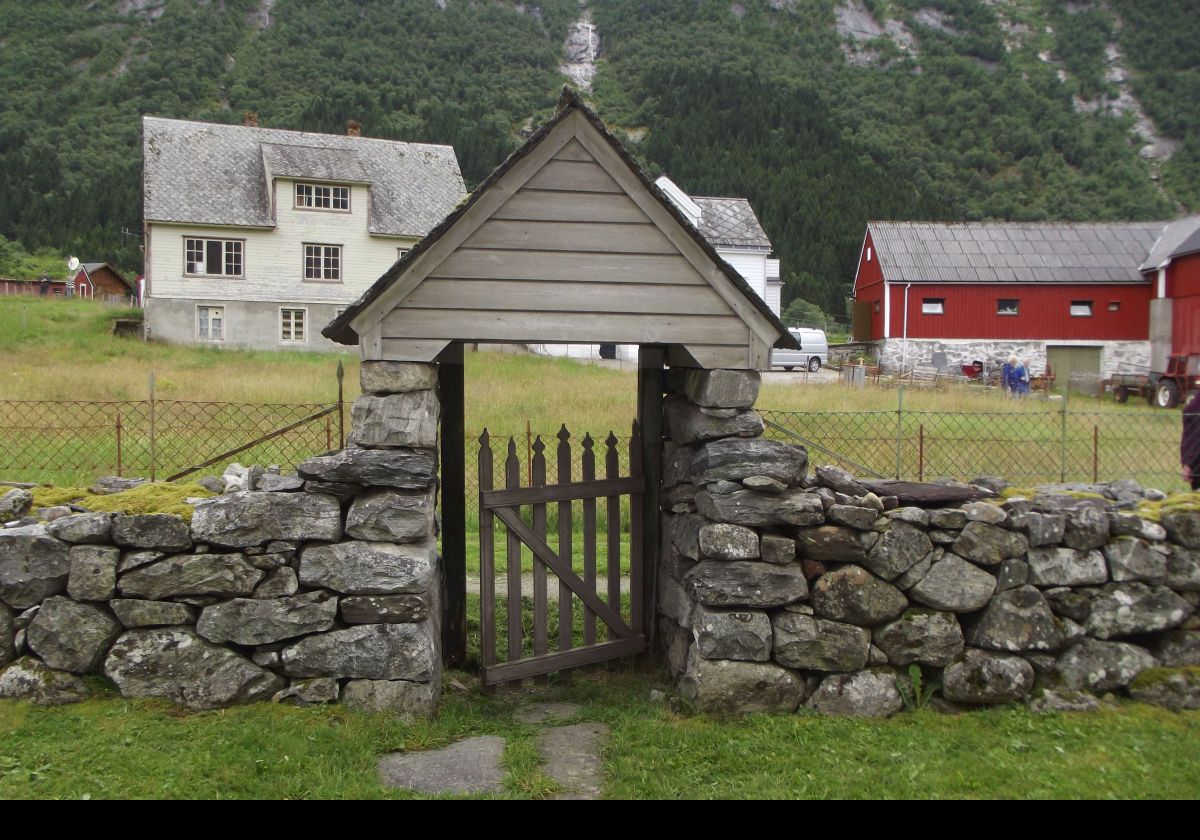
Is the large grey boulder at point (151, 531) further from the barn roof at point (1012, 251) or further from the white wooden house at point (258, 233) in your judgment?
the barn roof at point (1012, 251)

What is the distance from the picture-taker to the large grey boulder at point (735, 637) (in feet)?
21.0

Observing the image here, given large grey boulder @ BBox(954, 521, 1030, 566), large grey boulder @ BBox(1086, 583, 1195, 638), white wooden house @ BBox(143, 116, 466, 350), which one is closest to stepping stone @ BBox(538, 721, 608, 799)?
large grey boulder @ BBox(954, 521, 1030, 566)

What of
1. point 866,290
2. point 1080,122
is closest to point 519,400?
point 866,290

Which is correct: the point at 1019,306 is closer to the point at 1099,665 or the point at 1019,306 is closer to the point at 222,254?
the point at 222,254

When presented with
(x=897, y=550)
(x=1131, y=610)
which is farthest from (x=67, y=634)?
(x=1131, y=610)

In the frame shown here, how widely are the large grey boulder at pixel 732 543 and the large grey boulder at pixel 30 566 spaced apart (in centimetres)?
415

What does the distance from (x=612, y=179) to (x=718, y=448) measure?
2.03 meters

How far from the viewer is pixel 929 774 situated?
17.8 ft

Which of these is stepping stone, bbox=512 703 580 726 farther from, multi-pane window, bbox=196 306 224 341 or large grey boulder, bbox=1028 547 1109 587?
multi-pane window, bbox=196 306 224 341

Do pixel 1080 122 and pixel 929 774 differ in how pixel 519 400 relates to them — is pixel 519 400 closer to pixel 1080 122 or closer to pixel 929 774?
pixel 929 774

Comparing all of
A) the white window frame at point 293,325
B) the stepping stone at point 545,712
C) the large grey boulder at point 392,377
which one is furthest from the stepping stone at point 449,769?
the white window frame at point 293,325

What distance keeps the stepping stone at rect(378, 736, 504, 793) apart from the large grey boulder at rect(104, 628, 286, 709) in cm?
114

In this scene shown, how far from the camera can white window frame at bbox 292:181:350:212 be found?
36.7m

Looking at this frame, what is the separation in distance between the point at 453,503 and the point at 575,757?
2368 millimetres
